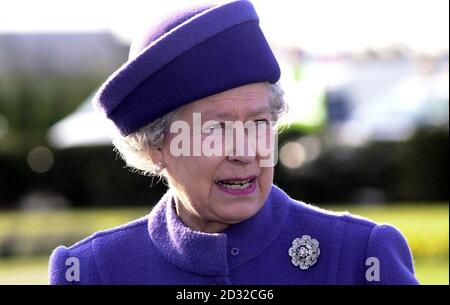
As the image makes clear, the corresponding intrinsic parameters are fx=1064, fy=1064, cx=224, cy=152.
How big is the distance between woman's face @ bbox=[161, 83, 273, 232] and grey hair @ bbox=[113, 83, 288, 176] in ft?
0.19

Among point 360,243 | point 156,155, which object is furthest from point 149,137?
A: point 360,243

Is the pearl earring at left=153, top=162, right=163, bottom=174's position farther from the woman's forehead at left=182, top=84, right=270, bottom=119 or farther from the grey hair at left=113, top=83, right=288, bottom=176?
the woman's forehead at left=182, top=84, right=270, bottom=119

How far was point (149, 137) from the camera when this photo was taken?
3.15 meters

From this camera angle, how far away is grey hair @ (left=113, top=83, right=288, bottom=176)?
3078mm

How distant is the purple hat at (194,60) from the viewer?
9.61 feet

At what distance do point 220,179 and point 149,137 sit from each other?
31 centimetres

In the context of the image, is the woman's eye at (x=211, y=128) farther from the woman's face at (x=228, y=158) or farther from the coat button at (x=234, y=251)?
the coat button at (x=234, y=251)

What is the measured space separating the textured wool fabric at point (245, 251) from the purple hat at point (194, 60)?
14.6 inches

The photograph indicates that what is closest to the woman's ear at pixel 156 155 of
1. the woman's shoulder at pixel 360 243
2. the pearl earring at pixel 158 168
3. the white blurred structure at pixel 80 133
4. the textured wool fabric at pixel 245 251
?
the pearl earring at pixel 158 168

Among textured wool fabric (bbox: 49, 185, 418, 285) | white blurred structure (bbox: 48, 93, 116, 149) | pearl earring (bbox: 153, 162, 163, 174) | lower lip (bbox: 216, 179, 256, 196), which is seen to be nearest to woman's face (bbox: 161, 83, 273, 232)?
lower lip (bbox: 216, 179, 256, 196)

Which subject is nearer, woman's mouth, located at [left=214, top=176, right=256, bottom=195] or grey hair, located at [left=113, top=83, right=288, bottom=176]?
woman's mouth, located at [left=214, top=176, right=256, bottom=195]

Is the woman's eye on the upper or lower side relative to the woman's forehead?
lower

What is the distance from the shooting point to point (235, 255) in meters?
3.03
